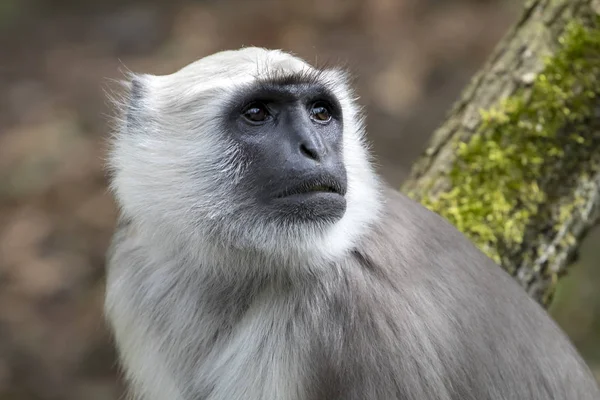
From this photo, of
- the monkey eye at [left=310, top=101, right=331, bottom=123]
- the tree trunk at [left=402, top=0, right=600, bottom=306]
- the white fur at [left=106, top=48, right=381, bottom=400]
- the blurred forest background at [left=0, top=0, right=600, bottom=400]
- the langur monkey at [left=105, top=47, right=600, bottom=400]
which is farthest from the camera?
the blurred forest background at [left=0, top=0, right=600, bottom=400]

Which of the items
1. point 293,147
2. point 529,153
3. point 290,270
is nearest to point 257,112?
point 293,147

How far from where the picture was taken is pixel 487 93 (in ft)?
19.9

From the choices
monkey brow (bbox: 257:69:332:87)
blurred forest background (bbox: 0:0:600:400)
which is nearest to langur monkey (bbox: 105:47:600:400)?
monkey brow (bbox: 257:69:332:87)

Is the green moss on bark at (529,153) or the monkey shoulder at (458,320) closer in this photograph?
the monkey shoulder at (458,320)

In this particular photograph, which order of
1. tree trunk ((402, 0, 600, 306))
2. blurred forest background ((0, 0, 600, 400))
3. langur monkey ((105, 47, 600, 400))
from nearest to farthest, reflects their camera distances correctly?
langur monkey ((105, 47, 600, 400)) → tree trunk ((402, 0, 600, 306)) → blurred forest background ((0, 0, 600, 400))

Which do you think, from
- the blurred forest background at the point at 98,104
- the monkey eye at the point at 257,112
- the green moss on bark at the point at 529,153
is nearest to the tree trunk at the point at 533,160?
the green moss on bark at the point at 529,153

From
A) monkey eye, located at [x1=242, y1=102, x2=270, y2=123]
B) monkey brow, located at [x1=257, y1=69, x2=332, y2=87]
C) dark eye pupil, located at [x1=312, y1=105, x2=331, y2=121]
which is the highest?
monkey brow, located at [x1=257, y1=69, x2=332, y2=87]

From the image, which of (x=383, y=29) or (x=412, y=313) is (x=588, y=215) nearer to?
(x=412, y=313)

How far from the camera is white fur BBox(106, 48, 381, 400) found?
4.21 metres

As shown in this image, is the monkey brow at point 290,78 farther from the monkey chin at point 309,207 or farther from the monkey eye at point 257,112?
the monkey chin at point 309,207

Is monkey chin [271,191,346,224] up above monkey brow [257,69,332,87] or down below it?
below

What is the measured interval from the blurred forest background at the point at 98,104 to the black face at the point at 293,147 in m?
5.94

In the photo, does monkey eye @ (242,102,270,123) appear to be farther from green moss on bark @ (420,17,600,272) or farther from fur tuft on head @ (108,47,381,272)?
green moss on bark @ (420,17,600,272)

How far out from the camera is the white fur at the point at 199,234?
13.8 feet
